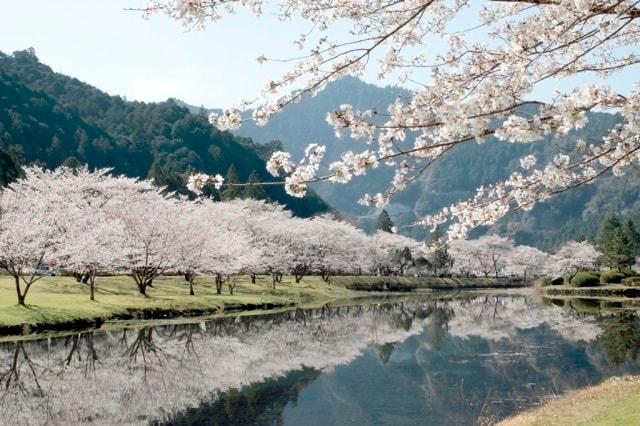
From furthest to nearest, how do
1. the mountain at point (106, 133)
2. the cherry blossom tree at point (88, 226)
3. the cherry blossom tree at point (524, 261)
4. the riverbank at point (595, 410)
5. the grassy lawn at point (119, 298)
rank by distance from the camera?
the cherry blossom tree at point (524, 261) → the mountain at point (106, 133) → the cherry blossom tree at point (88, 226) → the grassy lawn at point (119, 298) → the riverbank at point (595, 410)

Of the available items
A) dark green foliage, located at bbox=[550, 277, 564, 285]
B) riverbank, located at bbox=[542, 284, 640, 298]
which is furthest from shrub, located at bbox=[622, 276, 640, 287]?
dark green foliage, located at bbox=[550, 277, 564, 285]

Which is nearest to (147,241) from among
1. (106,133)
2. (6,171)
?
(6,171)

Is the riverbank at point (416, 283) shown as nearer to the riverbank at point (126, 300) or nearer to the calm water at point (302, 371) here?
the riverbank at point (126, 300)

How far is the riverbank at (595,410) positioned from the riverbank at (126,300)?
22.4m

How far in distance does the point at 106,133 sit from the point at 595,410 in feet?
412

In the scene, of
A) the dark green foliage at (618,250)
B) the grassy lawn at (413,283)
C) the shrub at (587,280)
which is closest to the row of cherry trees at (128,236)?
the grassy lawn at (413,283)

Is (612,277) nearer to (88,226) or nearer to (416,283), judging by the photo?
(416,283)

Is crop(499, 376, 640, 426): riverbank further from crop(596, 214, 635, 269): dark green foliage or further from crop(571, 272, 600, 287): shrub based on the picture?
crop(596, 214, 635, 269): dark green foliage

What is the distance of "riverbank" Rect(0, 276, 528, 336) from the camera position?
2853cm

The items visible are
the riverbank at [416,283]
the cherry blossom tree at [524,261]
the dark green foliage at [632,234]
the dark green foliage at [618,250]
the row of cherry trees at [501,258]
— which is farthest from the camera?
the cherry blossom tree at [524,261]

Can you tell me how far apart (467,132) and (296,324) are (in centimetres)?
3129

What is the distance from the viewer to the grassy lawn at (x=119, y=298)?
1150 inches

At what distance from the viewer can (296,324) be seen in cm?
3619

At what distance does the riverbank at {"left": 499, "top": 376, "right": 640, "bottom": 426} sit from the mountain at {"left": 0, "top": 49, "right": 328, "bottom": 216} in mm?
84635
